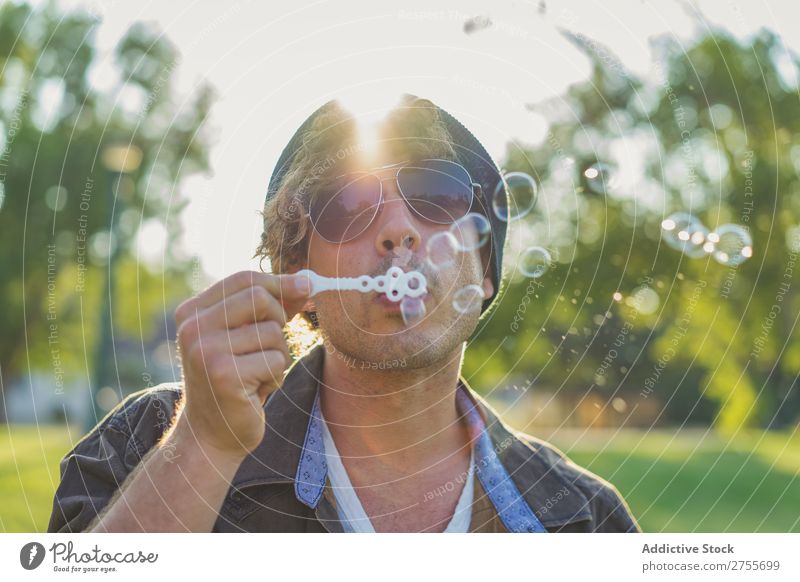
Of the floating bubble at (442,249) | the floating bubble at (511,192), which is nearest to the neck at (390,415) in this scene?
the floating bubble at (442,249)

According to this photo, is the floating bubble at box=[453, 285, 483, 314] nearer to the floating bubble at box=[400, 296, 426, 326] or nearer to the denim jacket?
the floating bubble at box=[400, 296, 426, 326]

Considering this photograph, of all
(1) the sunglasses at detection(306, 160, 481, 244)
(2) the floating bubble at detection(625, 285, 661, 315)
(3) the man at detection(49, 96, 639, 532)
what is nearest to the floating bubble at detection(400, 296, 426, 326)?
(3) the man at detection(49, 96, 639, 532)

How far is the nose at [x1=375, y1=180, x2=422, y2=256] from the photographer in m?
2.50

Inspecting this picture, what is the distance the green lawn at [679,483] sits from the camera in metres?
8.28

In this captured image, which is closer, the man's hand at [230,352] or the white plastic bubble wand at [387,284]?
the man's hand at [230,352]

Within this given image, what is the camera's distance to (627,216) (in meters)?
10.1

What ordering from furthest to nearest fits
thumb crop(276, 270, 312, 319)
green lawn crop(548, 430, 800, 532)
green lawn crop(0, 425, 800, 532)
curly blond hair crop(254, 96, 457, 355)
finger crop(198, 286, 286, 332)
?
green lawn crop(548, 430, 800, 532) < green lawn crop(0, 425, 800, 532) < curly blond hair crop(254, 96, 457, 355) < thumb crop(276, 270, 312, 319) < finger crop(198, 286, 286, 332)

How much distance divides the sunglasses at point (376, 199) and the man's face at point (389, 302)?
0.02m

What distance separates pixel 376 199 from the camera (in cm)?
256

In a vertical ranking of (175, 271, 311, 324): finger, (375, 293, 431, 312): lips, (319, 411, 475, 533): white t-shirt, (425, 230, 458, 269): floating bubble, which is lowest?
(319, 411, 475, 533): white t-shirt

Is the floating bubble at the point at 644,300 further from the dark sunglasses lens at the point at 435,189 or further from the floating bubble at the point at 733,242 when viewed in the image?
the dark sunglasses lens at the point at 435,189

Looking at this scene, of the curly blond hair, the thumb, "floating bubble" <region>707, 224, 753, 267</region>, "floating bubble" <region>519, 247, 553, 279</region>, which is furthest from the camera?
"floating bubble" <region>707, 224, 753, 267</region>
